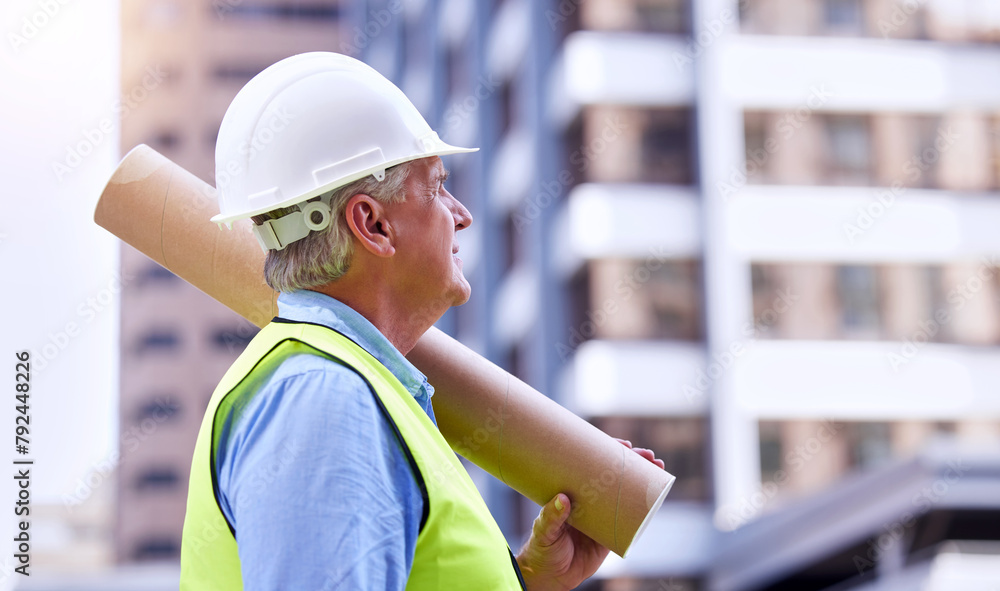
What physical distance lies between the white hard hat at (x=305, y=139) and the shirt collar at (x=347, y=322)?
0.11 meters

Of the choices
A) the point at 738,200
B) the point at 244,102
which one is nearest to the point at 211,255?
the point at 244,102

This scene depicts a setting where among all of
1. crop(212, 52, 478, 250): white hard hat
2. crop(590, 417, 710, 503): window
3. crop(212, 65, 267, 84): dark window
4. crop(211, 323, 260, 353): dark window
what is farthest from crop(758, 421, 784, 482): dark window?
crop(212, 65, 267, 84): dark window

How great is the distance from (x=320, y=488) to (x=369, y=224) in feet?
1.68

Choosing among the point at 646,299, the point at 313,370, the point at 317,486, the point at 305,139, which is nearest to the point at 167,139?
the point at 646,299

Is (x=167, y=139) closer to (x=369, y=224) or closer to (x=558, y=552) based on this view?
(x=558, y=552)

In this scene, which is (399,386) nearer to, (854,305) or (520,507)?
(854,305)

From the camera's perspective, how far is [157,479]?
210ft

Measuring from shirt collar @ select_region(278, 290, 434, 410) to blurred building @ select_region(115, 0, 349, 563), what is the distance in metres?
58.9

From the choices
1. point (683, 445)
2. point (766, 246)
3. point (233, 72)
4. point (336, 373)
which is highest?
point (233, 72)

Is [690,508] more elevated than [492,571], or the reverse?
[492,571]

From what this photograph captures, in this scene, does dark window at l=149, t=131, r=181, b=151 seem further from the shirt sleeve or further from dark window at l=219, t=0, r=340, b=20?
the shirt sleeve

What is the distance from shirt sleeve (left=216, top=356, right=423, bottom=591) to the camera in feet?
4.37

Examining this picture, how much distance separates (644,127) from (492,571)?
19856 mm

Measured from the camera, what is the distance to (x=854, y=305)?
2009 centimetres
